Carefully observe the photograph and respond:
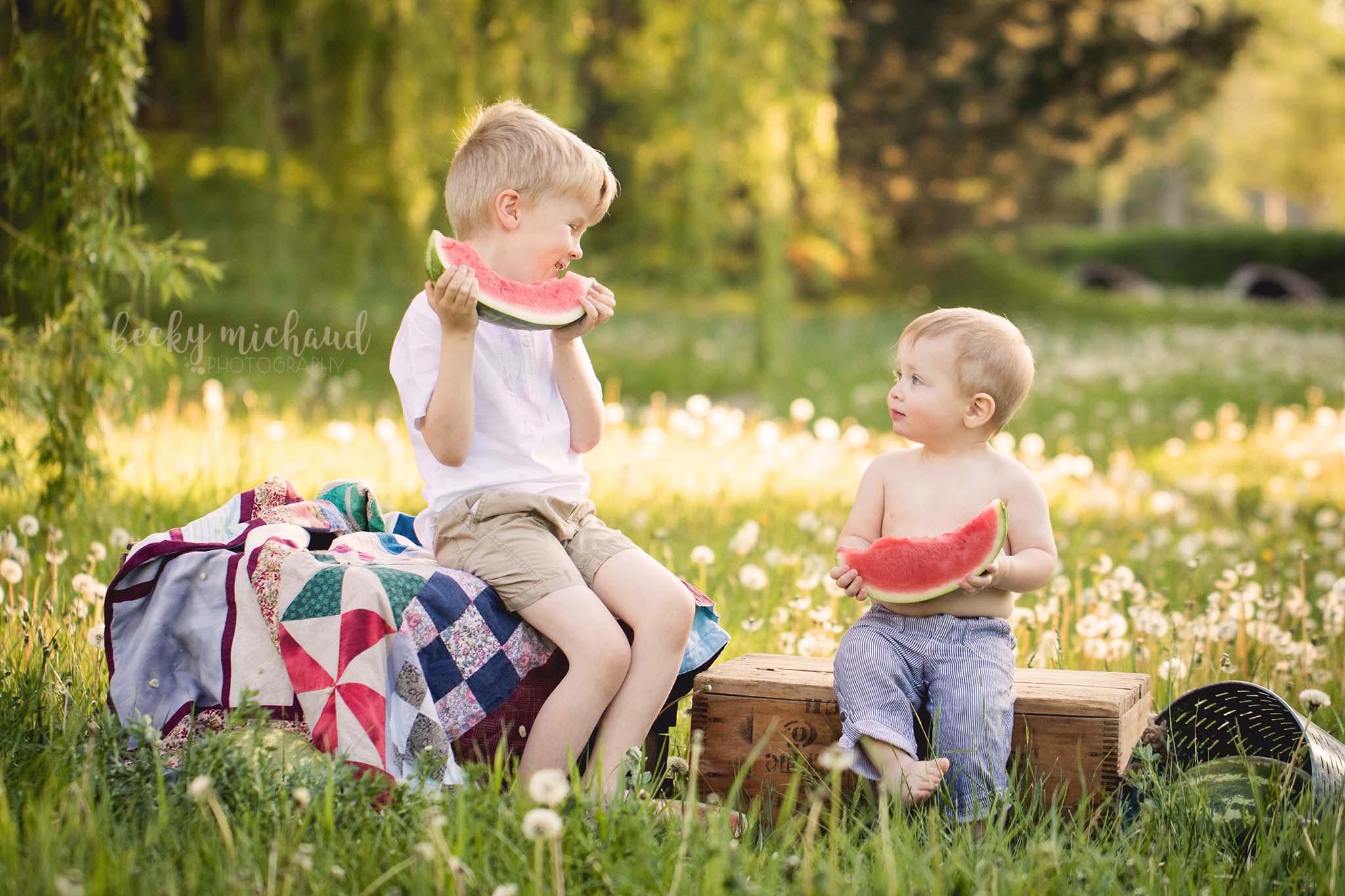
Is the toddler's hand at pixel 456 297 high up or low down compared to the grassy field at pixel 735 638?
up

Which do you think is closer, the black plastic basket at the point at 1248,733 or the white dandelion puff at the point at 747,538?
the black plastic basket at the point at 1248,733

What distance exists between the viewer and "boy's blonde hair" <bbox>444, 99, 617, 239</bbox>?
119 inches

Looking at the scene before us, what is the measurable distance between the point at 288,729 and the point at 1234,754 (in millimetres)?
2177

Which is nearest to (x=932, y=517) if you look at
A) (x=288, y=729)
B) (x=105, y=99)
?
(x=288, y=729)

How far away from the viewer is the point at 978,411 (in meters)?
2.94

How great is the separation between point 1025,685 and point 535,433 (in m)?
1.32

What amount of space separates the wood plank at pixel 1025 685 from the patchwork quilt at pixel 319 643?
0.47m

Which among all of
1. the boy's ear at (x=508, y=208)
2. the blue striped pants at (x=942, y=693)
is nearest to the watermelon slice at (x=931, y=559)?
the blue striped pants at (x=942, y=693)

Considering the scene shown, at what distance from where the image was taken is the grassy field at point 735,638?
7.09 ft

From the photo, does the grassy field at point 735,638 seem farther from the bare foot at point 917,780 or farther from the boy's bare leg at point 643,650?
the boy's bare leg at point 643,650

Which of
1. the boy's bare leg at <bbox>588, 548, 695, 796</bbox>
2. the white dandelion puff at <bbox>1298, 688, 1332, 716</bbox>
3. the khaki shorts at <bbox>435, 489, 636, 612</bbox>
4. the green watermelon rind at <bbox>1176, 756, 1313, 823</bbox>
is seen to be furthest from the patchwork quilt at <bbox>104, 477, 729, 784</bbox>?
the white dandelion puff at <bbox>1298, 688, 1332, 716</bbox>

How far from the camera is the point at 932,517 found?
297 cm

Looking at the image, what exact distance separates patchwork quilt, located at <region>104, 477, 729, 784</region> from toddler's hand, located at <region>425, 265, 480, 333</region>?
58 centimetres

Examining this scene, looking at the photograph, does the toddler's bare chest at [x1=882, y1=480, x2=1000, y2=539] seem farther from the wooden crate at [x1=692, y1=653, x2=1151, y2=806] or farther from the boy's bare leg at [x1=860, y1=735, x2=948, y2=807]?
the boy's bare leg at [x1=860, y1=735, x2=948, y2=807]
